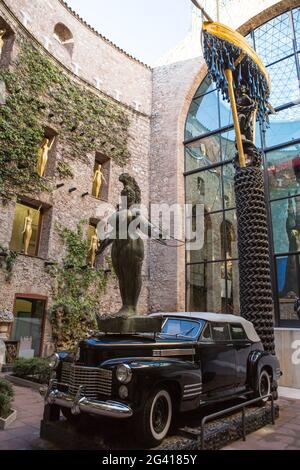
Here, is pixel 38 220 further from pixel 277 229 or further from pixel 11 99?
pixel 277 229

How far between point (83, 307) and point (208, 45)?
894cm

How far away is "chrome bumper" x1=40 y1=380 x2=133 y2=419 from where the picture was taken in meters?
2.93

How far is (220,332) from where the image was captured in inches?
181

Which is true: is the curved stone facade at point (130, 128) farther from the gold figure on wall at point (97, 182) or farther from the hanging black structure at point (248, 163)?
the hanging black structure at point (248, 163)

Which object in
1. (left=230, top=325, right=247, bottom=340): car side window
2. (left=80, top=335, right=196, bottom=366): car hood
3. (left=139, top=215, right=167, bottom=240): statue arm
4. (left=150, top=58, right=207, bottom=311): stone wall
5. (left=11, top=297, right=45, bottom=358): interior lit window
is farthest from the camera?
(left=150, top=58, right=207, bottom=311): stone wall

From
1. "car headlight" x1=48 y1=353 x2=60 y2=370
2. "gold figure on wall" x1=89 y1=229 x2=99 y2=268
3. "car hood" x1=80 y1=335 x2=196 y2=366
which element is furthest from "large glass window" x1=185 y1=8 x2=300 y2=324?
"car headlight" x1=48 y1=353 x2=60 y2=370

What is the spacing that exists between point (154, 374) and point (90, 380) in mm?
689

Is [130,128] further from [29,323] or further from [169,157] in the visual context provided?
[29,323]

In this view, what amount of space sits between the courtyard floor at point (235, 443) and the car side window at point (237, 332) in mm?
1186

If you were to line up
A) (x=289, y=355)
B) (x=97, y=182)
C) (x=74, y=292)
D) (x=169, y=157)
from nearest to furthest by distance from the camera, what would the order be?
(x=289, y=355)
(x=74, y=292)
(x=97, y=182)
(x=169, y=157)

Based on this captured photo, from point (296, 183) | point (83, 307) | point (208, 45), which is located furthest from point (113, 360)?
point (296, 183)

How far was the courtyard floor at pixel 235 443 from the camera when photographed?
3557mm

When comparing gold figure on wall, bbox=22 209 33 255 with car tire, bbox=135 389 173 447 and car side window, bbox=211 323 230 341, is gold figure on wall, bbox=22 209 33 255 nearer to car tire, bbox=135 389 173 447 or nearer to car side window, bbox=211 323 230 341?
car side window, bbox=211 323 230 341

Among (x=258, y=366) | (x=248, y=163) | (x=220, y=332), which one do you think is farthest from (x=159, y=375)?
(x=248, y=163)
